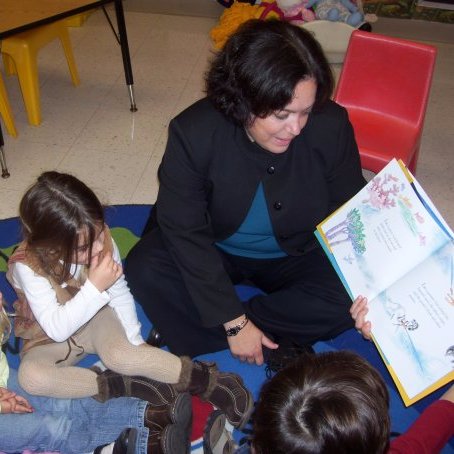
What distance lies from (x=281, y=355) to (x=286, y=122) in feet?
2.39

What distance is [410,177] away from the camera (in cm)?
134

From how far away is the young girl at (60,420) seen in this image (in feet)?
4.46

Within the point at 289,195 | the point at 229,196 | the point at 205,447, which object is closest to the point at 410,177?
the point at 289,195

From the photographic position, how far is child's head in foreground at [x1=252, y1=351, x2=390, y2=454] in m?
0.85

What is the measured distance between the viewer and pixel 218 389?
1.51m

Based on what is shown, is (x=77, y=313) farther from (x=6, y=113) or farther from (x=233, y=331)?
(x=6, y=113)

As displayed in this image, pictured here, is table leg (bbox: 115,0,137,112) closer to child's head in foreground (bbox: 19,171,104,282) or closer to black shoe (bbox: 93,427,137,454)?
child's head in foreground (bbox: 19,171,104,282)

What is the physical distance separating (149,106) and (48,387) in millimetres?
1900

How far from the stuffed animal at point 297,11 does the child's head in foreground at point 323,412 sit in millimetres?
2884

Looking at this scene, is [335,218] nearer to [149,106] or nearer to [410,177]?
[410,177]

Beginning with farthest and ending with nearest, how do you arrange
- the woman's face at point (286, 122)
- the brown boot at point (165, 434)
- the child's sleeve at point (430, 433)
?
1. the brown boot at point (165, 434)
2. the woman's face at point (286, 122)
3. the child's sleeve at point (430, 433)

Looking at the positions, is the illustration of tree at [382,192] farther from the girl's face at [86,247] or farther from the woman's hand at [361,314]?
the girl's face at [86,247]

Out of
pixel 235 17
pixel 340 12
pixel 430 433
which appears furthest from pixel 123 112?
pixel 430 433

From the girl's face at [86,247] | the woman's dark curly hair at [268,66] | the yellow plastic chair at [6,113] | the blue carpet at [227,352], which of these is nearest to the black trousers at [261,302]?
the blue carpet at [227,352]
